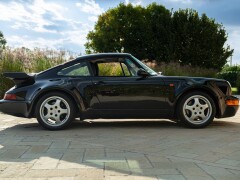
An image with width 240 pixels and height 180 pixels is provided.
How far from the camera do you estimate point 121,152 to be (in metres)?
4.67

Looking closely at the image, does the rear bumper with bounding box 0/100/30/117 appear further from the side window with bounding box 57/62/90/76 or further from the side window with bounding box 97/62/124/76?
the side window with bounding box 97/62/124/76

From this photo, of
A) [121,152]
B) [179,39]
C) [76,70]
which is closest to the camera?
[121,152]

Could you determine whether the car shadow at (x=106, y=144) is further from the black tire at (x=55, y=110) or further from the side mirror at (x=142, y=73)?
the side mirror at (x=142, y=73)

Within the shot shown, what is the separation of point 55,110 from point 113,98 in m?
1.03

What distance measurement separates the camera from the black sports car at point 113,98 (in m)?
6.48

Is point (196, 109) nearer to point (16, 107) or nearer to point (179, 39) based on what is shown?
point (16, 107)

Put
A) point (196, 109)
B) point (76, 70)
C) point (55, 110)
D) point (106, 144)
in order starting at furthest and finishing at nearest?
point (76, 70) < point (196, 109) < point (55, 110) < point (106, 144)

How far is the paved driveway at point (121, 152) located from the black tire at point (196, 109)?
0.55ft

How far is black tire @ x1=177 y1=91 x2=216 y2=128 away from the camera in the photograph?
21.5 feet

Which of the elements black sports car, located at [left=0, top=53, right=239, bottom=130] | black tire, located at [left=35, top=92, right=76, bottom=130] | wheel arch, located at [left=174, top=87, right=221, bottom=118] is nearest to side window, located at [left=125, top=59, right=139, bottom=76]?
black sports car, located at [left=0, top=53, right=239, bottom=130]

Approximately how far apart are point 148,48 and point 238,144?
33.6 metres

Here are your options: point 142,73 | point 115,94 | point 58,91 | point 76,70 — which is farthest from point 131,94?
point 58,91

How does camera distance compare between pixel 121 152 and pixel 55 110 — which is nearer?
pixel 121 152

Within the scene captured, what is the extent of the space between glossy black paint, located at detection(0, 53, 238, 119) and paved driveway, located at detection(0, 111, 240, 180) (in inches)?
12.4
